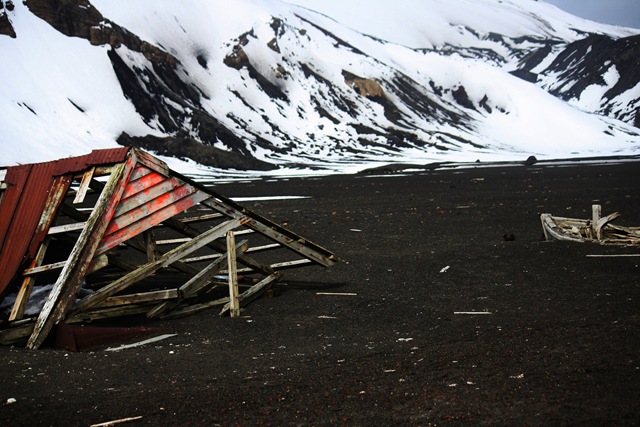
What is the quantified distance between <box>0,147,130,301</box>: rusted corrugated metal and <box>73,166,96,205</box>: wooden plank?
8 cm

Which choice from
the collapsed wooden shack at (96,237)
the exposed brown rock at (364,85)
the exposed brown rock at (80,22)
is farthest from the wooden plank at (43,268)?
the exposed brown rock at (364,85)

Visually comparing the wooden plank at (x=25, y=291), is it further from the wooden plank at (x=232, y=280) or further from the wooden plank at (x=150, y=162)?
the wooden plank at (x=232, y=280)

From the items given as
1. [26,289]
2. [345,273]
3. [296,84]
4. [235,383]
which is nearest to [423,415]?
[235,383]

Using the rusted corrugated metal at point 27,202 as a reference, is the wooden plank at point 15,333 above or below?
below

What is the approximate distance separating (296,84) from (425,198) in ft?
246

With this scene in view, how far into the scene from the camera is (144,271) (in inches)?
402

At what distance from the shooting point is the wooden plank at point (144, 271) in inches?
379

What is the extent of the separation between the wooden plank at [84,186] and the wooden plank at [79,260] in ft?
0.81

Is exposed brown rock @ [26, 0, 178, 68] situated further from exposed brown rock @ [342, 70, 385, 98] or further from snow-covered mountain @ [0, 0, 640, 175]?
exposed brown rock @ [342, 70, 385, 98]

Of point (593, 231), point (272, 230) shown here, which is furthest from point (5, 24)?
point (272, 230)

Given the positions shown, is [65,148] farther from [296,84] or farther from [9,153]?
[296,84]

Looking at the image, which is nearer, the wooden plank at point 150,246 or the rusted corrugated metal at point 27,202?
the rusted corrugated metal at point 27,202

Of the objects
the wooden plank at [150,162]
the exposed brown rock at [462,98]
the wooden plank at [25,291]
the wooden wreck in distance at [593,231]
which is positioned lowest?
the exposed brown rock at [462,98]

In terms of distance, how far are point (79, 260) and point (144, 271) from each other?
0.99 meters
